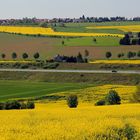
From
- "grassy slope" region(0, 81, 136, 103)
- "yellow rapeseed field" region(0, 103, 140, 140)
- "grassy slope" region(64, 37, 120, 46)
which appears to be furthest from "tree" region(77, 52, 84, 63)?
"yellow rapeseed field" region(0, 103, 140, 140)

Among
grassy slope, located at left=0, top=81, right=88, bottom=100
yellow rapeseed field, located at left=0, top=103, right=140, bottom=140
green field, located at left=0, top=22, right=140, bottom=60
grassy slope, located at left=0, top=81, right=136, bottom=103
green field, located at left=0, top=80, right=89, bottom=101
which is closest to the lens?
yellow rapeseed field, located at left=0, top=103, right=140, bottom=140

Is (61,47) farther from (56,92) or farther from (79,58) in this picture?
(56,92)

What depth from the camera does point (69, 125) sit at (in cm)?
1808

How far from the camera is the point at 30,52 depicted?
351 ft

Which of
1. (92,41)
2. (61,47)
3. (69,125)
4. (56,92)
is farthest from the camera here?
(92,41)

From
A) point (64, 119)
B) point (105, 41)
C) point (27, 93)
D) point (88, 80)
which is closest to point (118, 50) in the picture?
point (105, 41)

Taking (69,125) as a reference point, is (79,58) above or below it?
below

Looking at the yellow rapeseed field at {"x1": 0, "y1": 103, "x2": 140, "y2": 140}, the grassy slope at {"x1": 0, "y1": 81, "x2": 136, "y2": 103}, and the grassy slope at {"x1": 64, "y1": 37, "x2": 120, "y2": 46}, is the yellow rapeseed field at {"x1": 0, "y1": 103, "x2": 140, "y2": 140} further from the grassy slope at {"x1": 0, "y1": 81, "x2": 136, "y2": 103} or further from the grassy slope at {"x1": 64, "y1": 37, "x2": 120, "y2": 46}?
the grassy slope at {"x1": 64, "y1": 37, "x2": 120, "y2": 46}

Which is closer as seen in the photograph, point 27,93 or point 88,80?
point 27,93

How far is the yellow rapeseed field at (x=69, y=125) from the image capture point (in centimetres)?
1586

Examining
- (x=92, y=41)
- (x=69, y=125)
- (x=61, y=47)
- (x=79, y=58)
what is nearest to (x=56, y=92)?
(x=79, y=58)

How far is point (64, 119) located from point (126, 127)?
2.97m

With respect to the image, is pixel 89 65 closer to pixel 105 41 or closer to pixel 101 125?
pixel 105 41

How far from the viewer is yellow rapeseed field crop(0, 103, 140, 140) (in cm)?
1586
